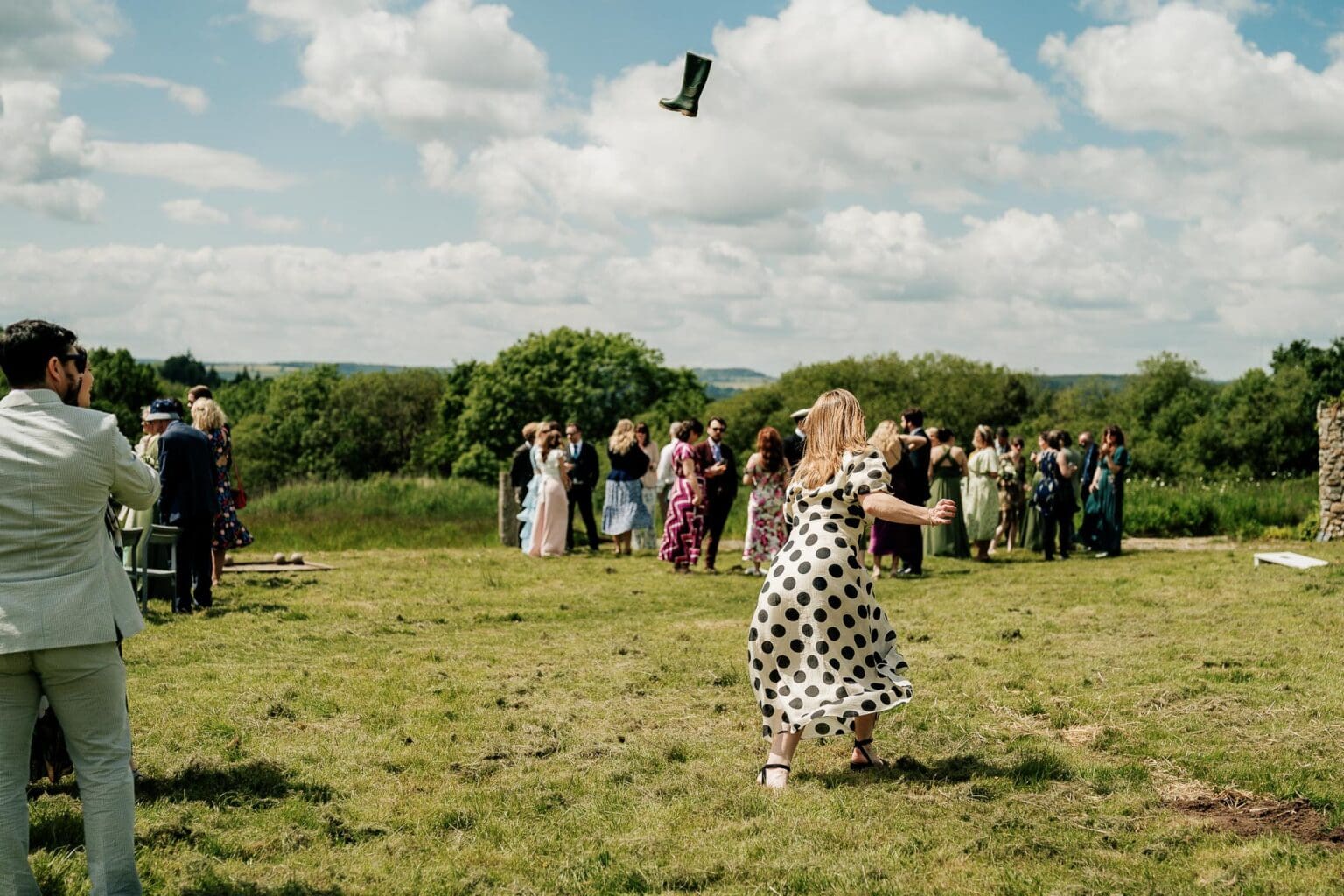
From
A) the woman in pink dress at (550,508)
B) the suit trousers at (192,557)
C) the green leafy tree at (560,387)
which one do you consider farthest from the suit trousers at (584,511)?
the green leafy tree at (560,387)

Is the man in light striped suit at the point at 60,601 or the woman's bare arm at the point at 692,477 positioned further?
the woman's bare arm at the point at 692,477

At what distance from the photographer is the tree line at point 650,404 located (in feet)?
216

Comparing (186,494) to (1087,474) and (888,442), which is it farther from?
(1087,474)

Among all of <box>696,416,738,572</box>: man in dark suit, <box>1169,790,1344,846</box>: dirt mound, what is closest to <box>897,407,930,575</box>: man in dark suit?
<box>696,416,738,572</box>: man in dark suit

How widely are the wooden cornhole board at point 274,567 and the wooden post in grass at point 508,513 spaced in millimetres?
3912

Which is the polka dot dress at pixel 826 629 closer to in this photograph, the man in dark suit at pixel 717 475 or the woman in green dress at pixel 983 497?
the man in dark suit at pixel 717 475

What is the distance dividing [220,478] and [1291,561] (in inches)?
503

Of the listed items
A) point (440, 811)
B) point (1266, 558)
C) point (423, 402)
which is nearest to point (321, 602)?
point (440, 811)

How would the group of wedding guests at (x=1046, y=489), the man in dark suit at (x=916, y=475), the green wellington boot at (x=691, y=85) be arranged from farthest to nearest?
the group of wedding guests at (x=1046, y=489) < the man in dark suit at (x=916, y=475) < the green wellington boot at (x=691, y=85)

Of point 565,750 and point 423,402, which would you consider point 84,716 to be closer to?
point 565,750

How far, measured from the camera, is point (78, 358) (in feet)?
13.2

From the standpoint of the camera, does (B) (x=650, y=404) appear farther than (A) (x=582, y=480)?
Yes

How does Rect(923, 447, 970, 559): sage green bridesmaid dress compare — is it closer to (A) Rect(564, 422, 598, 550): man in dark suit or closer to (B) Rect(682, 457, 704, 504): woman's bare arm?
(B) Rect(682, 457, 704, 504): woman's bare arm

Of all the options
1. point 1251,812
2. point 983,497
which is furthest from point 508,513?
point 1251,812
